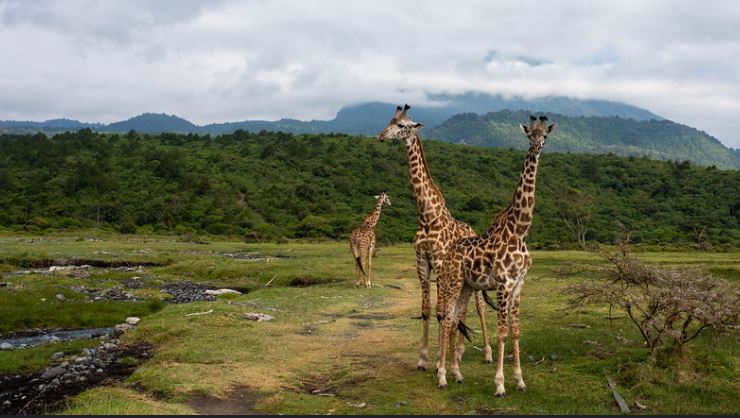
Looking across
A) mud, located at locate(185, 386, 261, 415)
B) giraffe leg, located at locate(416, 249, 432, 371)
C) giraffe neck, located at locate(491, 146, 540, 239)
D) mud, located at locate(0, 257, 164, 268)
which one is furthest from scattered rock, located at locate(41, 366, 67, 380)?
mud, located at locate(0, 257, 164, 268)

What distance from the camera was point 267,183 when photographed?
94062 millimetres

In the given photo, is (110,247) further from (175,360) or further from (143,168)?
(143,168)

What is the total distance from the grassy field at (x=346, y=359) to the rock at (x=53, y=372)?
2.93ft

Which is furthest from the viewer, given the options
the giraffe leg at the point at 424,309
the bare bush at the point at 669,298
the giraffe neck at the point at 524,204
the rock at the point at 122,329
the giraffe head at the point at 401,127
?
the rock at the point at 122,329

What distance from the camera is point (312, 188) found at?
89312 mm

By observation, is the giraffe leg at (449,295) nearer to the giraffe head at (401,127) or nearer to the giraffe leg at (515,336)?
the giraffe leg at (515,336)

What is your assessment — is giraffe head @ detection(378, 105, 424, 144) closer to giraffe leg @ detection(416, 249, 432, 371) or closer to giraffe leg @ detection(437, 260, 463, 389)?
giraffe leg @ detection(416, 249, 432, 371)

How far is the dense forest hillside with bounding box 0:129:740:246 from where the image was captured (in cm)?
7069

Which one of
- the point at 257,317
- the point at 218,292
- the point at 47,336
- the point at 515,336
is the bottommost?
the point at 218,292

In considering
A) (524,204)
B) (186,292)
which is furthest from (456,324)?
(186,292)

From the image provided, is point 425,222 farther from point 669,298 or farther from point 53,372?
point 53,372

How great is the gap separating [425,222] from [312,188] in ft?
245

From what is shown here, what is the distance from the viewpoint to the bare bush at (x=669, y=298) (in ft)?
43.6

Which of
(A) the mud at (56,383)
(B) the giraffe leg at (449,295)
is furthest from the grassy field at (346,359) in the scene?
(B) the giraffe leg at (449,295)
